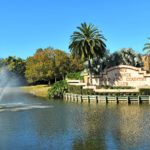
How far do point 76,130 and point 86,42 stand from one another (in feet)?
150

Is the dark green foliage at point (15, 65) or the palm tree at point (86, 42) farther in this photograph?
the dark green foliage at point (15, 65)

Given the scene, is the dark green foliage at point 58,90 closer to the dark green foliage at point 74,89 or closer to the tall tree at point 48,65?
the dark green foliage at point 74,89

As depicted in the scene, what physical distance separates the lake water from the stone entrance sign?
21391mm

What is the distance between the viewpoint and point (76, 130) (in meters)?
40.4

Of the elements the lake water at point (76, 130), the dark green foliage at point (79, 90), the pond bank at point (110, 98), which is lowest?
the lake water at point (76, 130)

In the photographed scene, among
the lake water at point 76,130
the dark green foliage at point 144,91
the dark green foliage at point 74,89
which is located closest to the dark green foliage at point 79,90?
the dark green foliage at point 74,89

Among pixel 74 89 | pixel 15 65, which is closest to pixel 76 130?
pixel 74 89

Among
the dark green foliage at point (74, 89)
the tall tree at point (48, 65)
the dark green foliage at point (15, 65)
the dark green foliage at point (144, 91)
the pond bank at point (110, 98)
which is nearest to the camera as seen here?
the pond bank at point (110, 98)

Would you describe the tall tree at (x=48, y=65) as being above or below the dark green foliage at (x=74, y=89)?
above

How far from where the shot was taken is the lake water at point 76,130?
108 ft

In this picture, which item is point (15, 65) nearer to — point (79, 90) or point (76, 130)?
point (79, 90)

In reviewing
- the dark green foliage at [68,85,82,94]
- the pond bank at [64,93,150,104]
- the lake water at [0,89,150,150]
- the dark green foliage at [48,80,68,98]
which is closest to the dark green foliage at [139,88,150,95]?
the pond bank at [64,93,150,104]

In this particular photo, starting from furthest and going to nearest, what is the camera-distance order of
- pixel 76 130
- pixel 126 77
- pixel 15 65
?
1. pixel 15 65
2. pixel 126 77
3. pixel 76 130

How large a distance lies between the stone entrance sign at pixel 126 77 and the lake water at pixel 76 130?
2139 centimetres
